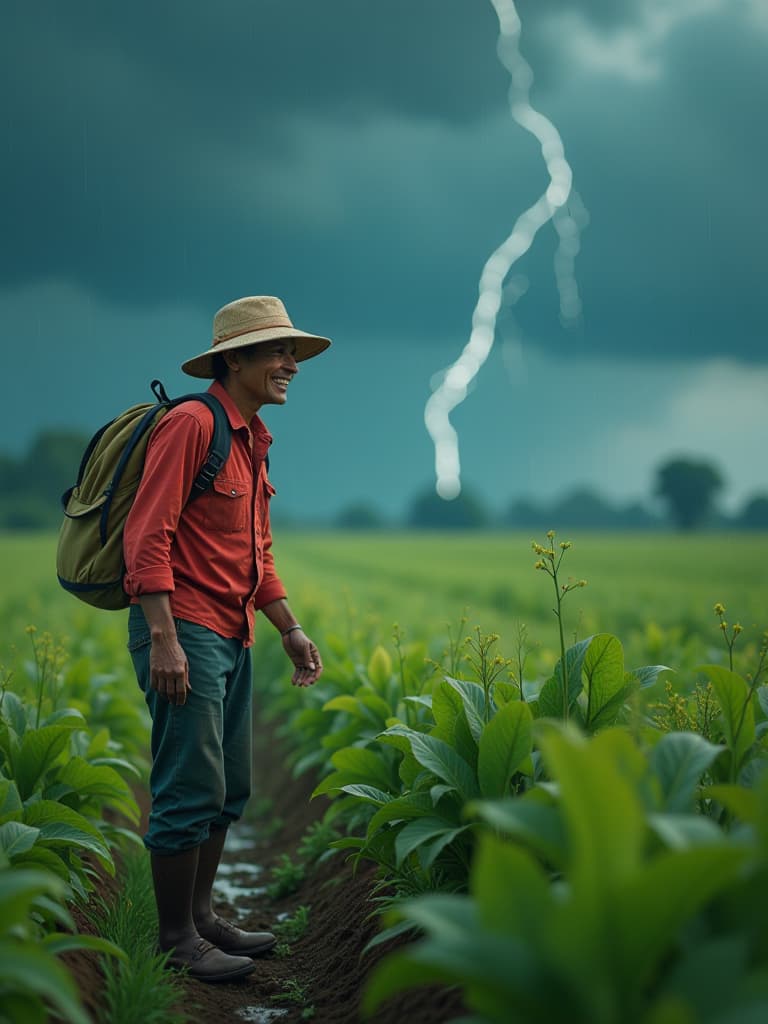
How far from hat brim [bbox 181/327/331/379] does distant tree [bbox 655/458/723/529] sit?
98.8 metres

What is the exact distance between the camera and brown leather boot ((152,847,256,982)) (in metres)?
3.98

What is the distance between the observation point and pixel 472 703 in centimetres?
386

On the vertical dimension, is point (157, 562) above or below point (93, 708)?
above

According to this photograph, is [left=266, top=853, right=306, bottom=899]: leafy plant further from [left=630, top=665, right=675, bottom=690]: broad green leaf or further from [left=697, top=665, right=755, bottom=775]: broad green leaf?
A: [left=697, top=665, right=755, bottom=775]: broad green leaf

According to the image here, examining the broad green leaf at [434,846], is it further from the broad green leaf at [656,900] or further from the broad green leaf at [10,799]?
the broad green leaf at [10,799]

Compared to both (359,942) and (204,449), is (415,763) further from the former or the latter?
(204,449)

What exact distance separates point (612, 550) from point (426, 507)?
171ft

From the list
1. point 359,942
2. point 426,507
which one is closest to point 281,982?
point 359,942

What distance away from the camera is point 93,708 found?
6.67m

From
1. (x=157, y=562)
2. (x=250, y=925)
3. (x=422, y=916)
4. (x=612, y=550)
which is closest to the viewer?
(x=422, y=916)

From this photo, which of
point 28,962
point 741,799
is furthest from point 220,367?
point 741,799

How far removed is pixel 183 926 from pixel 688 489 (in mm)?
100237

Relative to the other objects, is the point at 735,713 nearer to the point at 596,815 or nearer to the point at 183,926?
the point at 596,815

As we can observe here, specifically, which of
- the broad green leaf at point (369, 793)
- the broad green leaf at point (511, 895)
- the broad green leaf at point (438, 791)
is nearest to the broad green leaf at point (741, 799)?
the broad green leaf at point (511, 895)
